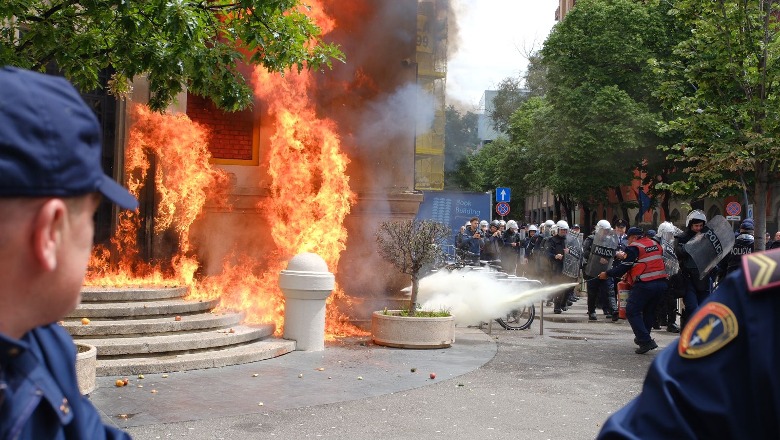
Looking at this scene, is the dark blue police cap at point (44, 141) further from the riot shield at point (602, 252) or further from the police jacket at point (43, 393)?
the riot shield at point (602, 252)

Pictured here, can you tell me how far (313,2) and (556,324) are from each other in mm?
7971

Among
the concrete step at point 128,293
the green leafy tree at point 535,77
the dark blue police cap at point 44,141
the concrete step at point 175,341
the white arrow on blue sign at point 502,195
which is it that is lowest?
the concrete step at point 175,341

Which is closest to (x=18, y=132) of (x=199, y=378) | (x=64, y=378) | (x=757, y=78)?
(x=64, y=378)

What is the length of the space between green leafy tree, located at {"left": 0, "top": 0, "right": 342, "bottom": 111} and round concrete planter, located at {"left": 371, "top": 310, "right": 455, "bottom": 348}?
4.49m

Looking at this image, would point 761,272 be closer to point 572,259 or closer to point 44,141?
point 44,141

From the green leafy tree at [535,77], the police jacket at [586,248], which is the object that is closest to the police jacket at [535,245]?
the police jacket at [586,248]

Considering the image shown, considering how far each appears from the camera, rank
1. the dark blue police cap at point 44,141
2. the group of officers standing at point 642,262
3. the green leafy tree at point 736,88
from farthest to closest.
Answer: the green leafy tree at point 736,88 < the group of officers standing at point 642,262 < the dark blue police cap at point 44,141

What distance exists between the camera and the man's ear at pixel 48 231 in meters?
1.23

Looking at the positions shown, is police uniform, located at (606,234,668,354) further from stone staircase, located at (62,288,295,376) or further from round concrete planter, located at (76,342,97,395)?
round concrete planter, located at (76,342,97,395)

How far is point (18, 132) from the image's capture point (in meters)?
1.23

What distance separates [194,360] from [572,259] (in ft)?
36.1

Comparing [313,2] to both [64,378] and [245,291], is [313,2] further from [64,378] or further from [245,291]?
[64,378]

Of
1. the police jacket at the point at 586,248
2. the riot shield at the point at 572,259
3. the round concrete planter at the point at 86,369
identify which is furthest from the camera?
the riot shield at the point at 572,259

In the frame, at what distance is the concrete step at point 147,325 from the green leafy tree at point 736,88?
9687mm
